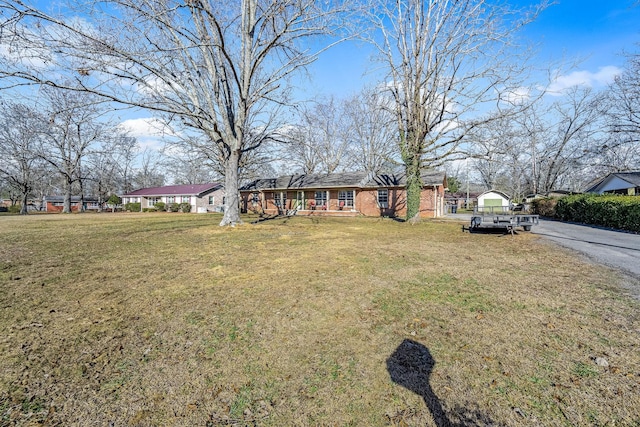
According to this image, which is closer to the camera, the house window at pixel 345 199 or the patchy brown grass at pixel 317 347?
the patchy brown grass at pixel 317 347

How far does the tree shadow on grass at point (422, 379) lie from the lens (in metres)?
1.96

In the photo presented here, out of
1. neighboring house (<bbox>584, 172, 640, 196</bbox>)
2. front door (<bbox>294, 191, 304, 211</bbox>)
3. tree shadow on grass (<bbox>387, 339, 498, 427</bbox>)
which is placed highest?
neighboring house (<bbox>584, 172, 640, 196</bbox>)

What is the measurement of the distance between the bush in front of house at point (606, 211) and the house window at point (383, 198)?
1247cm

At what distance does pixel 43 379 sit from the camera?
2.32 metres

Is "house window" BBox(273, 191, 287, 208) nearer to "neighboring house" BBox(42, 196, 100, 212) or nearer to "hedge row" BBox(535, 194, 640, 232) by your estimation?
"hedge row" BBox(535, 194, 640, 232)

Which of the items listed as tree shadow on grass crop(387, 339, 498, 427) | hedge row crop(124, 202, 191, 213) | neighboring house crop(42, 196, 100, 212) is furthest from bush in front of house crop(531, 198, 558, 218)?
neighboring house crop(42, 196, 100, 212)

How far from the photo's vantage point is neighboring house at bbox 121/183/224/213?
39844 mm

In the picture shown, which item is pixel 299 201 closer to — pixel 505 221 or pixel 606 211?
pixel 505 221

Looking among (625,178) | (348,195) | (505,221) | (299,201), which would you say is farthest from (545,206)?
(299,201)

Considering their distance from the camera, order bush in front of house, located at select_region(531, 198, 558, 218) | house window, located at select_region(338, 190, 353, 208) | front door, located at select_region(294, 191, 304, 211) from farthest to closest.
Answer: front door, located at select_region(294, 191, 304, 211) < house window, located at select_region(338, 190, 353, 208) < bush in front of house, located at select_region(531, 198, 558, 218)

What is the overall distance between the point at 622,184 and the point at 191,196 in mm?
48109

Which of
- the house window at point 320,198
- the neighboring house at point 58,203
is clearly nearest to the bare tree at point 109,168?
the neighboring house at point 58,203

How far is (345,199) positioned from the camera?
24.8 meters

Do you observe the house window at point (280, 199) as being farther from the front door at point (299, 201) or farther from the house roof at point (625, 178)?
the house roof at point (625, 178)
